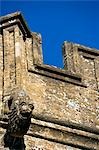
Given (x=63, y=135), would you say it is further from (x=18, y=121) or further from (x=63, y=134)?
(x=18, y=121)

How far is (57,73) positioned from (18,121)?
1689mm

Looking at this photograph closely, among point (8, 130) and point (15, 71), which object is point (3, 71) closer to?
point (15, 71)

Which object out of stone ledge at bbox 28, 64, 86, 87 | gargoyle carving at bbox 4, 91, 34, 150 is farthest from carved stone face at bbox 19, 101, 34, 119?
stone ledge at bbox 28, 64, 86, 87

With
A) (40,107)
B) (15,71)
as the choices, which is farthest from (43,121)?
(15,71)

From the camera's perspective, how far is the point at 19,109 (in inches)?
361

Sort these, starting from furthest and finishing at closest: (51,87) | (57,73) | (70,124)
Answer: (57,73) < (51,87) < (70,124)

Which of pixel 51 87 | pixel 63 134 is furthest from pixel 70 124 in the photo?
pixel 51 87

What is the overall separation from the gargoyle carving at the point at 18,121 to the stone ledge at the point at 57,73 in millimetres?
1109

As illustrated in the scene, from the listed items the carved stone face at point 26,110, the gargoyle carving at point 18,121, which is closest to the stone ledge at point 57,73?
the gargoyle carving at point 18,121

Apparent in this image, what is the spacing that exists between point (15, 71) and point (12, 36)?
→ 73 centimetres

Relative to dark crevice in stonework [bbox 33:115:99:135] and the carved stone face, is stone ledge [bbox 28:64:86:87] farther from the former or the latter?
the carved stone face

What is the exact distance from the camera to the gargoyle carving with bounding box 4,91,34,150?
9.09 m

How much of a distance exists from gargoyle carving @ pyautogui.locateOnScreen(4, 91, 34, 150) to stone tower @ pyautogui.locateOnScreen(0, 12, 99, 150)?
15cm

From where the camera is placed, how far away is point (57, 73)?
1057 centimetres
